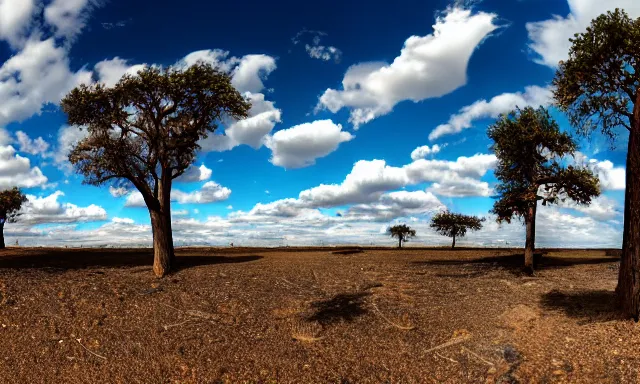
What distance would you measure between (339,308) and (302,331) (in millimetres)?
2887

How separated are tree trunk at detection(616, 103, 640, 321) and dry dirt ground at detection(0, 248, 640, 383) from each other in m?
0.76

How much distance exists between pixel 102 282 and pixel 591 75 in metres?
24.2

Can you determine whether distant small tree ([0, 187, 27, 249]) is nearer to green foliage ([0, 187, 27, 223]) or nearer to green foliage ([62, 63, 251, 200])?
green foliage ([0, 187, 27, 223])

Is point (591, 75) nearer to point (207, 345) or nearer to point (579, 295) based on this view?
point (579, 295)

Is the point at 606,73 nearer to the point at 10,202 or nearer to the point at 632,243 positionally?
the point at 632,243

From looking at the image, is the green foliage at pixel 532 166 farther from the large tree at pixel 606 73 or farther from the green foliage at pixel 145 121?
the green foliage at pixel 145 121

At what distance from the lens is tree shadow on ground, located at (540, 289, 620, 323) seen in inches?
538

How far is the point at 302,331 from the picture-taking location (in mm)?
13516

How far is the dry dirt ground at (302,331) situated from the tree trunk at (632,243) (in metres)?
0.76

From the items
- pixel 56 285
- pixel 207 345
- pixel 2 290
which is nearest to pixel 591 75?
pixel 207 345

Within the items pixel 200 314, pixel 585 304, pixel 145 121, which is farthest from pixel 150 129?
pixel 585 304

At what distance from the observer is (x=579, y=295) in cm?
1748

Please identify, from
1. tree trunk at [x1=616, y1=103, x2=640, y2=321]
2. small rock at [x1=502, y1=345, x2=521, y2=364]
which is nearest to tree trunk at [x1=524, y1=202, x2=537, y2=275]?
tree trunk at [x1=616, y1=103, x2=640, y2=321]

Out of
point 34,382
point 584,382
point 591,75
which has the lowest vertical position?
point 34,382
